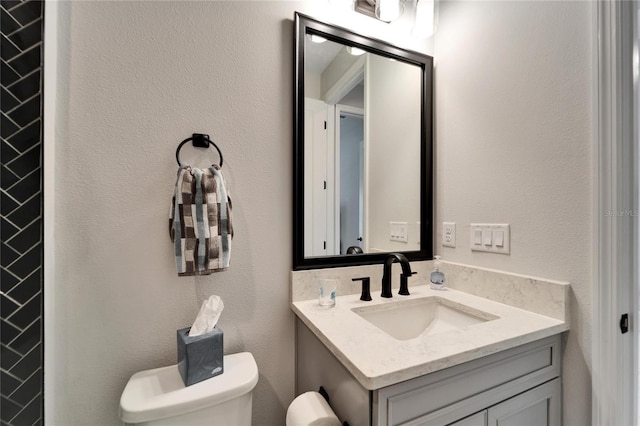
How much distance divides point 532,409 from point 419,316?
42 cm

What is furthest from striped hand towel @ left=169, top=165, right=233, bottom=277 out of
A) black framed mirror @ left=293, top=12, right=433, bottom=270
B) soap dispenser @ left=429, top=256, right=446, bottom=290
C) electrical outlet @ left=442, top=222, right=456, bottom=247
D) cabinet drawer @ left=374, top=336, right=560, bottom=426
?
electrical outlet @ left=442, top=222, right=456, bottom=247

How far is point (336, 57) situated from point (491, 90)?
66 cm

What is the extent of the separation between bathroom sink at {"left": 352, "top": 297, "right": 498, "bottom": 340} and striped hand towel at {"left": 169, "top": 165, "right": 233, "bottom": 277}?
1.76 feet

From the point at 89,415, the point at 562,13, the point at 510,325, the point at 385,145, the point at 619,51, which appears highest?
the point at 562,13

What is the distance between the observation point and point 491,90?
1.11 m

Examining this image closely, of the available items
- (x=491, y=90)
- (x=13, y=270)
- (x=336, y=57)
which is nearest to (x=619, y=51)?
(x=491, y=90)

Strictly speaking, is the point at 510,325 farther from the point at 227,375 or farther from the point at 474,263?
the point at 227,375

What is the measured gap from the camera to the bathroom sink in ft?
3.41

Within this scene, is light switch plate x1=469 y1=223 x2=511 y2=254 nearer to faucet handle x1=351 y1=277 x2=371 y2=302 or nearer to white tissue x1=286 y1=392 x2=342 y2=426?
faucet handle x1=351 y1=277 x2=371 y2=302

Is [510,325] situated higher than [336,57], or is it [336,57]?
[336,57]

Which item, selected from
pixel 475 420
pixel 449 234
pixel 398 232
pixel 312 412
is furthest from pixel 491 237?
pixel 312 412

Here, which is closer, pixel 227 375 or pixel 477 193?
pixel 227 375

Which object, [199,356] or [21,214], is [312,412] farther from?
[21,214]

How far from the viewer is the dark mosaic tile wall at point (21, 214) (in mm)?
728
